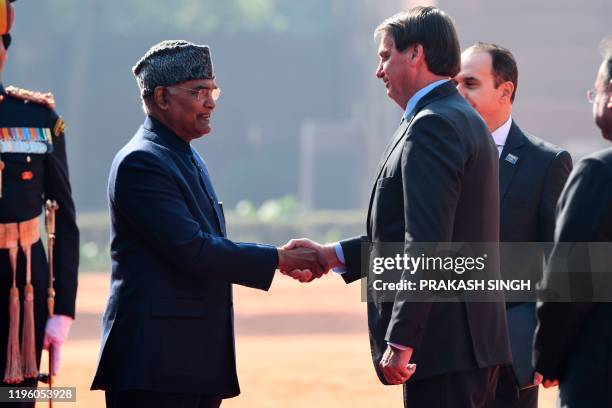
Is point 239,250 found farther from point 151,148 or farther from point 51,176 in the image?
point 51,176

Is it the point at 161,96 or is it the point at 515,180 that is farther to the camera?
the point at 515,180

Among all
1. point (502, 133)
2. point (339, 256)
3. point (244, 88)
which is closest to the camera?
point (339, 256)

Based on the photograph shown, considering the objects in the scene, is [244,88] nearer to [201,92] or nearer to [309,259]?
[309,259]

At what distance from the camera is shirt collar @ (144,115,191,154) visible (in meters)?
4.12

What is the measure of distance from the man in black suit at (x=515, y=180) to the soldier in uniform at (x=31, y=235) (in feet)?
5.77

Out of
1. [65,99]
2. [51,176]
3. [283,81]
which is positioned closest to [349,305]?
[51,176]

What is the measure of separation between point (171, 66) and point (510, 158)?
154 centimetres

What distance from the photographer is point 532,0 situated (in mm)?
33938

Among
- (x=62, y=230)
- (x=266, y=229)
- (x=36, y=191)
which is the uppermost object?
(x=266, y=229)

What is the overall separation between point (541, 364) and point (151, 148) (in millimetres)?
1646

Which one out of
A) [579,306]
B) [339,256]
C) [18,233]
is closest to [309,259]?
[339,256]

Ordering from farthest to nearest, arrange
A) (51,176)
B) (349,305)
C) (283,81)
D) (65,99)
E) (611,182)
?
(283,81) < (65,99) < (349,305) < (51,176) < (611,182)

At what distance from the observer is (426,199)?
3.58m

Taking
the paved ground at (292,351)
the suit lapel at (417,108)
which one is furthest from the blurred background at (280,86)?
the suit lapel at (417,108)
